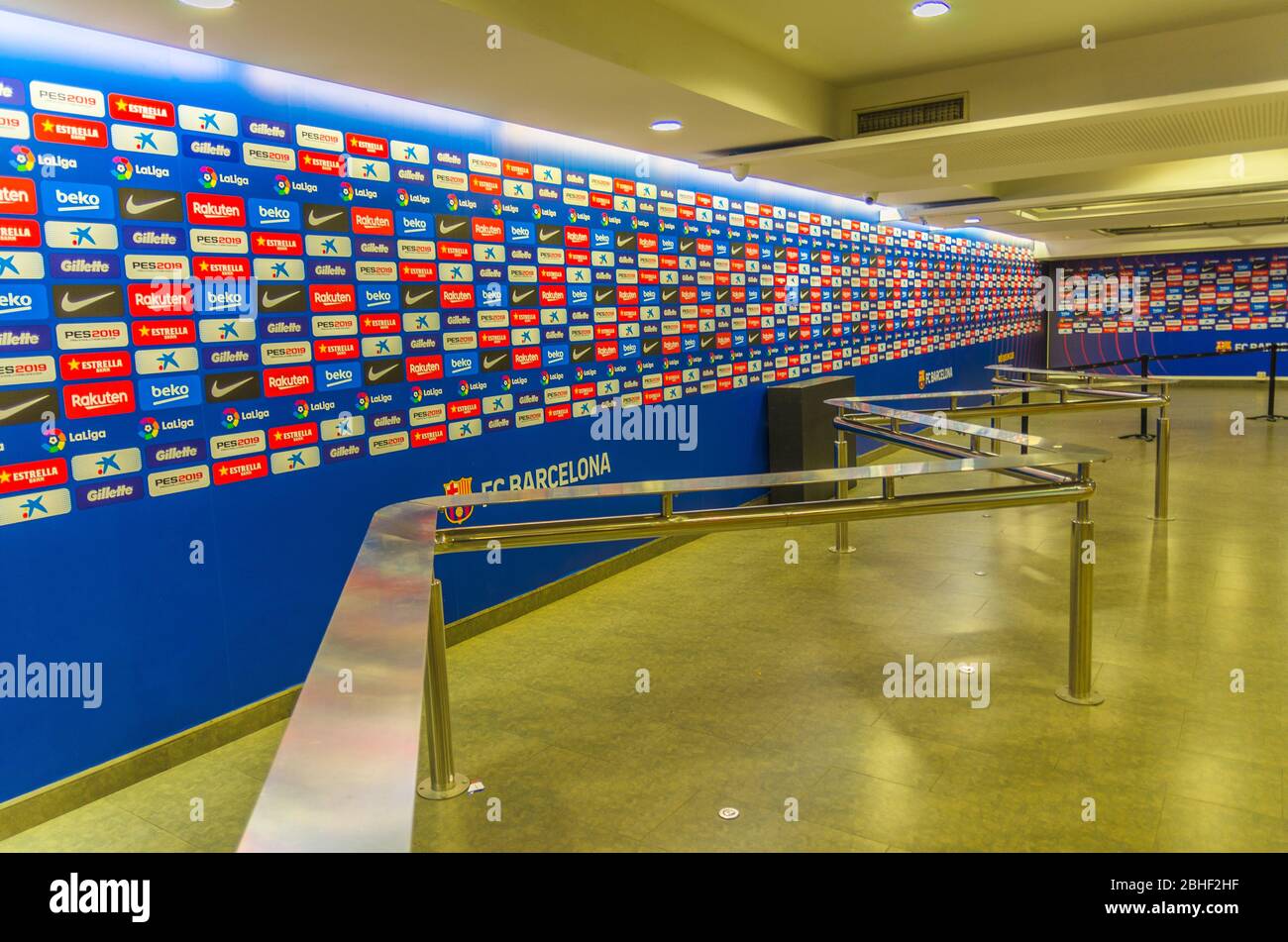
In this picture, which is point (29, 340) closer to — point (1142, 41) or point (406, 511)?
point (406, 511)

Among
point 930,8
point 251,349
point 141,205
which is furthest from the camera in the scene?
point 930,8

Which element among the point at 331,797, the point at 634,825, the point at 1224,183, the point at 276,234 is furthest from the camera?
the point at 1224,183

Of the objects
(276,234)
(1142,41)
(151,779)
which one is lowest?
(151,779)

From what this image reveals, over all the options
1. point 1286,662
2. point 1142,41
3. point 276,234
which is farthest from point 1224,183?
point 276,234

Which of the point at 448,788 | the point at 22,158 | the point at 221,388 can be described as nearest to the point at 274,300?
the point at 221,388

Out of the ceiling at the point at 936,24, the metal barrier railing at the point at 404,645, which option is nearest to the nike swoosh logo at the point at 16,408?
the metal barrier railing at the point at 404,645

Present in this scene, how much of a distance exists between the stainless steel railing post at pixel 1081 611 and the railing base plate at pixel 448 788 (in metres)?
2.18

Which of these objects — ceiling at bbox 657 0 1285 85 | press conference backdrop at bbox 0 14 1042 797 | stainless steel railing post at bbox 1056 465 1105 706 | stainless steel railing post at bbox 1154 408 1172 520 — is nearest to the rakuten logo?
press conference backdrop at bbox 0 14 1042 797

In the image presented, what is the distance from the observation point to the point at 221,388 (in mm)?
3125

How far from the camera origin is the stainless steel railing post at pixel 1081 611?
10.3 feet

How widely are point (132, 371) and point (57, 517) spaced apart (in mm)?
520

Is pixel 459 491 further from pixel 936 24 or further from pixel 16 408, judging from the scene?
pixel 936 24

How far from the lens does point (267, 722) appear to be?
11.0ft

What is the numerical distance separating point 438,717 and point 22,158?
6.90ft
